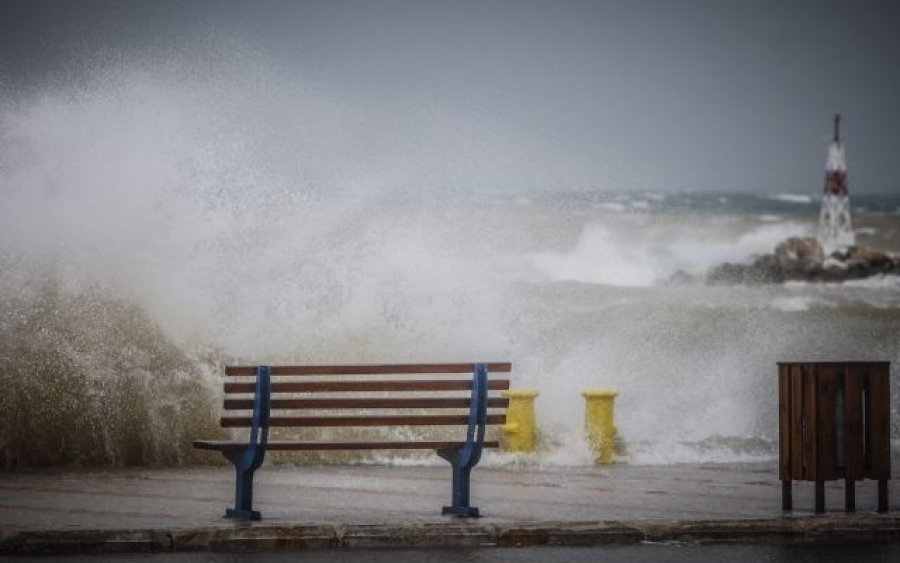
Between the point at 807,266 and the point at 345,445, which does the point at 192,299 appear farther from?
the point at 807,266

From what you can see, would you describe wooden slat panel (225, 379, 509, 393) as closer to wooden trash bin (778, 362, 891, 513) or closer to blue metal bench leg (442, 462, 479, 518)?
blue metal bench leg (442, 462, 479, 518)

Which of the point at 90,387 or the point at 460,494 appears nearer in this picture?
the point at 460,494

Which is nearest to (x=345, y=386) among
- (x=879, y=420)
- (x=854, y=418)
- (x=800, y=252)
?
(x=854, y=418)

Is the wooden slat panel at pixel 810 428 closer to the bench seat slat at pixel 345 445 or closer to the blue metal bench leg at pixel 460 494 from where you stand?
the bench seat slat at pixel 345 445

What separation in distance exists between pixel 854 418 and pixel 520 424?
432 centimetres

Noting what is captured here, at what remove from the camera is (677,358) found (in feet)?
120

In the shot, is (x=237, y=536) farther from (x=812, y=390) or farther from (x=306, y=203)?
(x=306, y=203)

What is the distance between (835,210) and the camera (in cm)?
5397

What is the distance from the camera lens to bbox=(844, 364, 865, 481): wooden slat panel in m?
9.02

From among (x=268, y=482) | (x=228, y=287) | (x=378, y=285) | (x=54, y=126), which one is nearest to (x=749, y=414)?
(x=378, y=285)

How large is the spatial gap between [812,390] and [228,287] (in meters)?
8.91

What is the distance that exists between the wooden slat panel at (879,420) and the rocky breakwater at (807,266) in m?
39.6

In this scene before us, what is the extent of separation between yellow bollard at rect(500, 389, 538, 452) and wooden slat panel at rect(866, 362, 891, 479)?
4282 mm

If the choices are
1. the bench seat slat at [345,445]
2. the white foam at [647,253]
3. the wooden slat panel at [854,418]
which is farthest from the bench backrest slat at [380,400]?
the white foam at [647,253]
